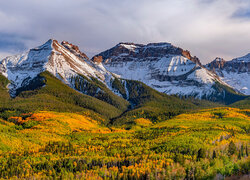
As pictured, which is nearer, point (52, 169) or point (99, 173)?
point (99, 173)

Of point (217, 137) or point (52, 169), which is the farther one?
point (217, 137)

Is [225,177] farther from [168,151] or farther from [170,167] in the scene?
[168,151]

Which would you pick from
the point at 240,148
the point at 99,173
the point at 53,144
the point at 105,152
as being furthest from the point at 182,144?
the point at 53,144

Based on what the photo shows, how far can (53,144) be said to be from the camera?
11025cm

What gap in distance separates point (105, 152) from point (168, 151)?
24.4 m

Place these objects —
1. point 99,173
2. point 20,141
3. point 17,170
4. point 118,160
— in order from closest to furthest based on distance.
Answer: point 99,173, point 17,170, point 118,160, point 20,141

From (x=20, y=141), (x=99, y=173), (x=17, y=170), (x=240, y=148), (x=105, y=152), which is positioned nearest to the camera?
(x=99, y=173)

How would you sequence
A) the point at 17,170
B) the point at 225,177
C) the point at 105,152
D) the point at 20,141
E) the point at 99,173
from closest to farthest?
1. the point at 225,177
2. the point at 99,173
3. the point at 17,170
4. the point at 105,152
5. the point at 20,141

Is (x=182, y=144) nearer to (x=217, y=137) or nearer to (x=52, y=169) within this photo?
(x=217, y=137)

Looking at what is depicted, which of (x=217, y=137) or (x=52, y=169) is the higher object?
(x=217, y=137)

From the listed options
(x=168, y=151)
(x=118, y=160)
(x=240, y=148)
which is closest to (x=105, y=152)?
(x=118, y=160)

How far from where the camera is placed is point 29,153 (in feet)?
300

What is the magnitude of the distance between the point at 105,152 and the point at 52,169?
26894 mm

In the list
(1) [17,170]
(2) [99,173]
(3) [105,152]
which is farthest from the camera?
(3) [105,152]
